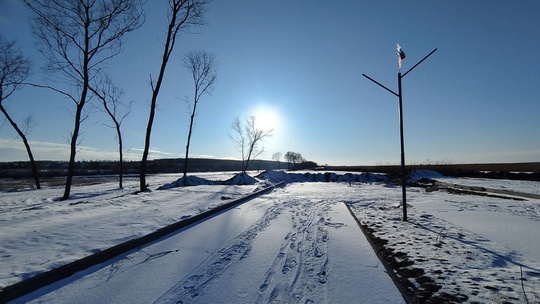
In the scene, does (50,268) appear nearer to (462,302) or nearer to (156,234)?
(156,234)

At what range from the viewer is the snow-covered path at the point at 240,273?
3660 millimetres

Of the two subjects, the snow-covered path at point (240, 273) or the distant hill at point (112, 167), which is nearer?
the snow-covered path at point (240, 273)

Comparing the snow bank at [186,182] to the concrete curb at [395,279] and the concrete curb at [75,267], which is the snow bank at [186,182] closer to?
the concrete curb at [75,267]

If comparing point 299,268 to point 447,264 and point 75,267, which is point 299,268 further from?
point 75,267

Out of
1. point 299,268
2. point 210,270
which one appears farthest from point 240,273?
point 299,268

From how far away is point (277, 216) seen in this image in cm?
973

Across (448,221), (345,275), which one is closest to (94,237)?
(345,275)

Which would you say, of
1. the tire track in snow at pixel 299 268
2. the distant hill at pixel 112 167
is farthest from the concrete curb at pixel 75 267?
the distant hill at pixel 112 167

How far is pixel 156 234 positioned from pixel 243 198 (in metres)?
7.32

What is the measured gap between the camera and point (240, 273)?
4.51 metres

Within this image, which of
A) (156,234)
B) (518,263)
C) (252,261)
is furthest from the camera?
(156,234)

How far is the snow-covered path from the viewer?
366 cm

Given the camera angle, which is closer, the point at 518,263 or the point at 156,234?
the point at 518,263

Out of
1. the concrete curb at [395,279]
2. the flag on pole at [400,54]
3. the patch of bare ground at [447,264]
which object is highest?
the flag on pole at [400,54]
